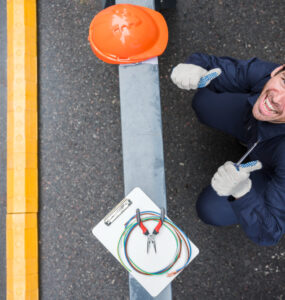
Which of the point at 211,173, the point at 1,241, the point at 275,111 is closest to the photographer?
the point at 275,111

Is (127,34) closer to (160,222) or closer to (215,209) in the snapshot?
(160,222)

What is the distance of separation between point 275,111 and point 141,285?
74 cm

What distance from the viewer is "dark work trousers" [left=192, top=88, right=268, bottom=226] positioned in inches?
47.9

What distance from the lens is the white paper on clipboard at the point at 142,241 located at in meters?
1.03

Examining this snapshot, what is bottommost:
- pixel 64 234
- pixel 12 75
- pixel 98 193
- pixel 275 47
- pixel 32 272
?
pixel 32 272

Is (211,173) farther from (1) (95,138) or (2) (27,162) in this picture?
(2) (27,162)

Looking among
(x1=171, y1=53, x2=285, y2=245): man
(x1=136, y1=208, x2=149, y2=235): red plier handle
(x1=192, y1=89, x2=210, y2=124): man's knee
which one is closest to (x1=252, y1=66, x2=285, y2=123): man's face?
(x1=171, y1=53, x2=285, y2=245): man

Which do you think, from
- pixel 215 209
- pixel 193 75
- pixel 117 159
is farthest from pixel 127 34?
pixel 215 209

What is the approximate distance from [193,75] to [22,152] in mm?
967

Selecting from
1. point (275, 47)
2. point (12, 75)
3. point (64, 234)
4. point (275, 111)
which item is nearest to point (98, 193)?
point (64, 234)

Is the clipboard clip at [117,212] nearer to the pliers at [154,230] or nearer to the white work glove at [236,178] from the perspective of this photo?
the pliers at [154,230]

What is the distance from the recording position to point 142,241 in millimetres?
1049

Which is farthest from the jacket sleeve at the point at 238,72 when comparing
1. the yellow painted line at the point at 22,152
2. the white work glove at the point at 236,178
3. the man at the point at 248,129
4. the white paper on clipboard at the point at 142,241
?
the yellow painted line at the point at 22,152

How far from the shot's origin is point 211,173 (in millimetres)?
1474
